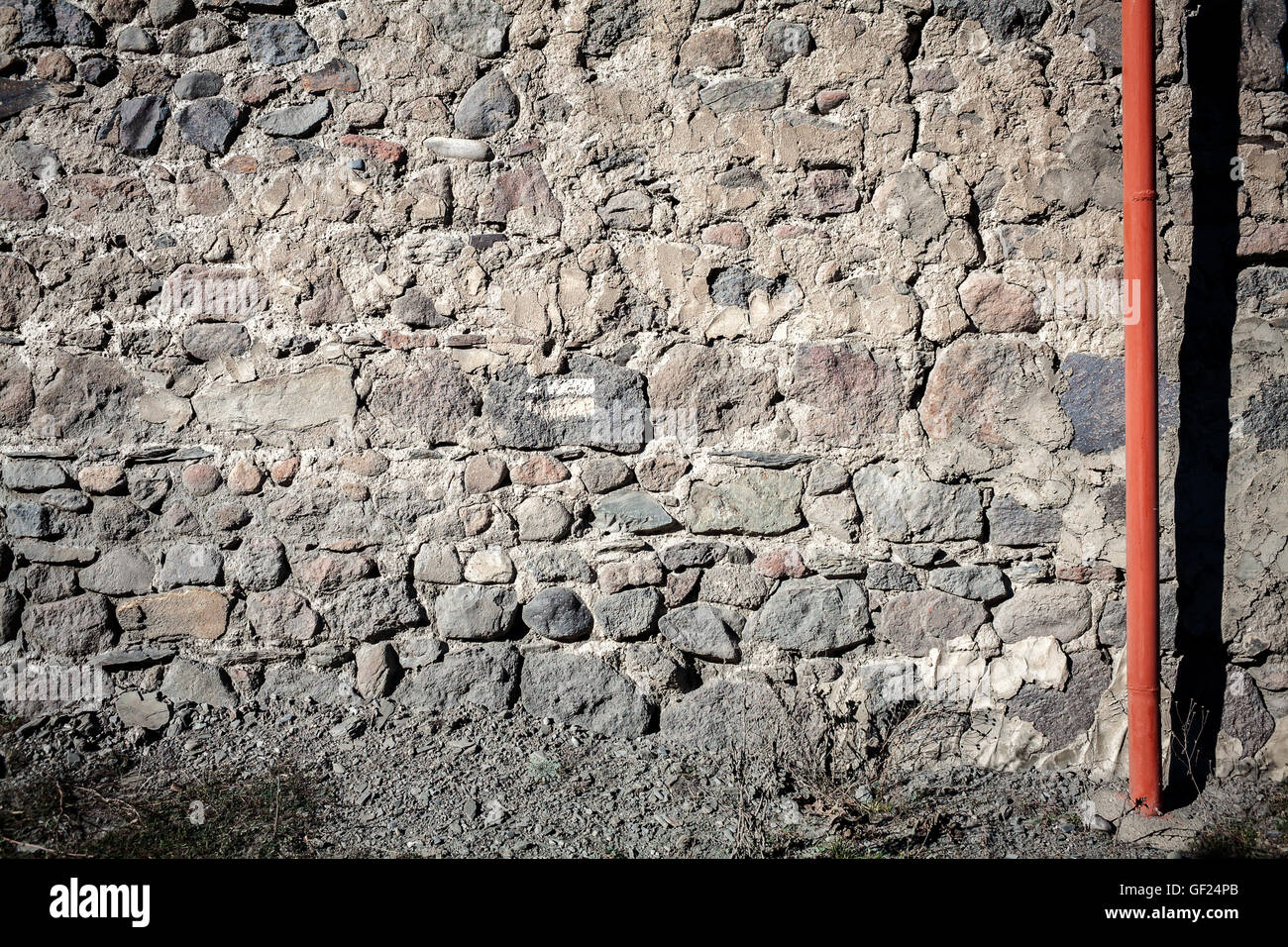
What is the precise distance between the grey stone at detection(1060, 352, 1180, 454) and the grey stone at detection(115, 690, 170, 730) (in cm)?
282

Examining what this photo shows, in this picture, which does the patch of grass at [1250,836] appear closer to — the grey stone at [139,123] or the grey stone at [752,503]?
the grey stone at [752,503]

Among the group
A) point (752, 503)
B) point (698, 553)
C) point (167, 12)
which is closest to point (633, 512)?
point (698, 553)

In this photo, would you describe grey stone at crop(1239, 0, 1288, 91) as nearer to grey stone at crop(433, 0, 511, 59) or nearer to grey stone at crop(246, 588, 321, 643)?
grey stone at crop(433, 0, 511, 59)

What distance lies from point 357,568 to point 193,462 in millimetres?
611

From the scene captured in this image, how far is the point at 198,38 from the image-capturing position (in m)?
2.62

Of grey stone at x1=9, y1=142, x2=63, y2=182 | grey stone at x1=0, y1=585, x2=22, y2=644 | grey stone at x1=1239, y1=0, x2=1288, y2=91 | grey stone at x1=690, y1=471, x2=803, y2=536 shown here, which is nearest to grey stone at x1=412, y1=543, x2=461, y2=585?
grey stone at x1=690, y1=471, x2=803, y2=536

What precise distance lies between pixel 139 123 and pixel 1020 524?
2.90m

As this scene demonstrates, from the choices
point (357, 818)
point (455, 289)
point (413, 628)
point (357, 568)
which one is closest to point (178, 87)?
point (455, 289)

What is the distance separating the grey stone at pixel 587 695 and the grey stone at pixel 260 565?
0.84 metres

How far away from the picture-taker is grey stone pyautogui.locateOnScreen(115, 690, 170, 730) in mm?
2623

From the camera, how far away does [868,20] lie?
2.42m

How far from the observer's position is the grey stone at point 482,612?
8.45ft

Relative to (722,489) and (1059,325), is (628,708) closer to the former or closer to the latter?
(722,489)
